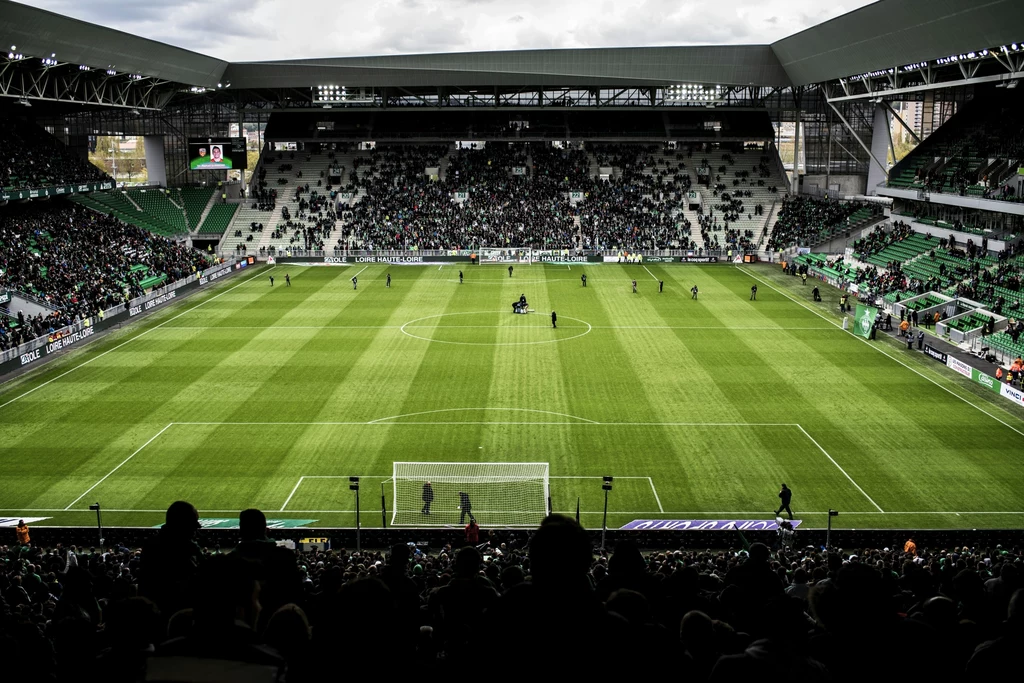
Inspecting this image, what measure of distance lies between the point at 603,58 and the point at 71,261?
47328 millimetres

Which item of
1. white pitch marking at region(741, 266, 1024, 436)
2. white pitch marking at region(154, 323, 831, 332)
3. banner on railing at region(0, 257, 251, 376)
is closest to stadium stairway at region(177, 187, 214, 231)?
banner on railing at region(0, 257, 251, 376)

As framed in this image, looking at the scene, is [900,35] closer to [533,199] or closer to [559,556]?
[533,199]

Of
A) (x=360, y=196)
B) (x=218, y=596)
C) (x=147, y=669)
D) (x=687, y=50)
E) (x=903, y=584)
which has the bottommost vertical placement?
(x=903, y=584)

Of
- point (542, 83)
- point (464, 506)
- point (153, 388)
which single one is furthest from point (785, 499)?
point (542, 83)

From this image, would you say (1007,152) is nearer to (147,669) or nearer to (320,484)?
(320,484)

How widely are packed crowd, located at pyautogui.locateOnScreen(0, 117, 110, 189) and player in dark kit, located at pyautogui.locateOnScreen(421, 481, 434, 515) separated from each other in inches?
1925

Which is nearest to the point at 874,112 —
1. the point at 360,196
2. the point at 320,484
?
the point at 360,196

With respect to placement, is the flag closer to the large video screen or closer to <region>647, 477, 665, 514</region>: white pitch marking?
<region>647, 477, 665, 514</region>: white pitch marking

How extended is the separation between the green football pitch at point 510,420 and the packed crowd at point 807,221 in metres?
24.9

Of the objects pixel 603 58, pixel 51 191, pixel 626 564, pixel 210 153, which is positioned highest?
pixel 603 58

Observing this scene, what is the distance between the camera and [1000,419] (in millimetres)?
32406

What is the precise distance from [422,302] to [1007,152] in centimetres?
4051

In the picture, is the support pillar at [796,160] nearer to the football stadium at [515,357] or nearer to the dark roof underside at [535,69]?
the football stadium at [515,357]

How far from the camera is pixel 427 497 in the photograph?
25203 mm
